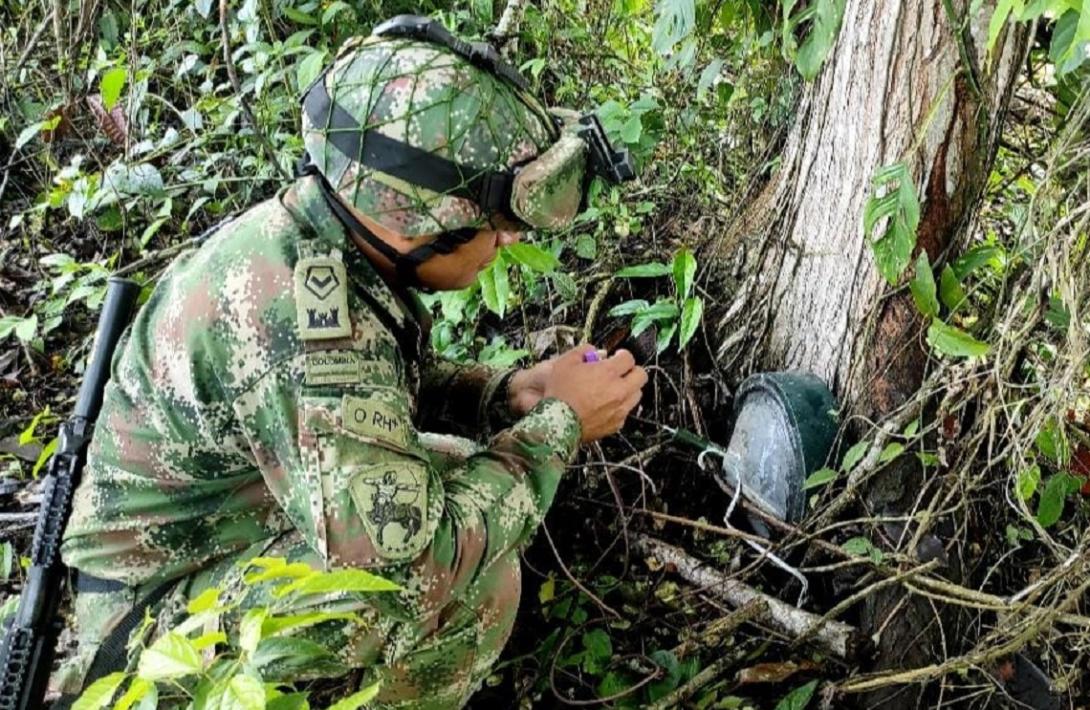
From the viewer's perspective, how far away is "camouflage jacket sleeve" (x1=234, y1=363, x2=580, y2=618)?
6.05 feet

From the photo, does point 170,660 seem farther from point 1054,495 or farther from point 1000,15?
point 1054,495

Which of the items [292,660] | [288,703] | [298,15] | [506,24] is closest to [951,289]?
[506,24]

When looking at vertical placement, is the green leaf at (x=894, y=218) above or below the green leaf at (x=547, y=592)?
above

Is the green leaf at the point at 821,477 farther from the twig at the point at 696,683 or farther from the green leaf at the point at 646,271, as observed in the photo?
the green leaf at the point at 646,271

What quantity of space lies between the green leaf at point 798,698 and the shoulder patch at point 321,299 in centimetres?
143

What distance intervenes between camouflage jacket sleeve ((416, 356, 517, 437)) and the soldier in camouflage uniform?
34 cm

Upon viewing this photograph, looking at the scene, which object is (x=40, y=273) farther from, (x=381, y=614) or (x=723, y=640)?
(x=723, y=640)

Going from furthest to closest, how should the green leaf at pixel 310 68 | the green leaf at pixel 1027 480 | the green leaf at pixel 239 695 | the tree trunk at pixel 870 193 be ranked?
the green leaf at pixel 310 68 < the tree trunk at pixel 870 193 < the green leaf at pixel 1027 480 < the green leaf at pixel 239 695

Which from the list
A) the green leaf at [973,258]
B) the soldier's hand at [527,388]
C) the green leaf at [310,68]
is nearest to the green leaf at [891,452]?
the green leaf at [973,258]

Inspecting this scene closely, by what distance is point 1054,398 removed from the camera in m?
2.25

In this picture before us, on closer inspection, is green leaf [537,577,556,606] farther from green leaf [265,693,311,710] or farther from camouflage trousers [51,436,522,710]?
green leaf [265,693,311,710]

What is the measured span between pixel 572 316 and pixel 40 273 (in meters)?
2.49

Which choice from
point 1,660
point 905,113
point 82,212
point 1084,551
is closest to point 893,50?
point 905,113

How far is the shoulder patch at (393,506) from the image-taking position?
1851mm
